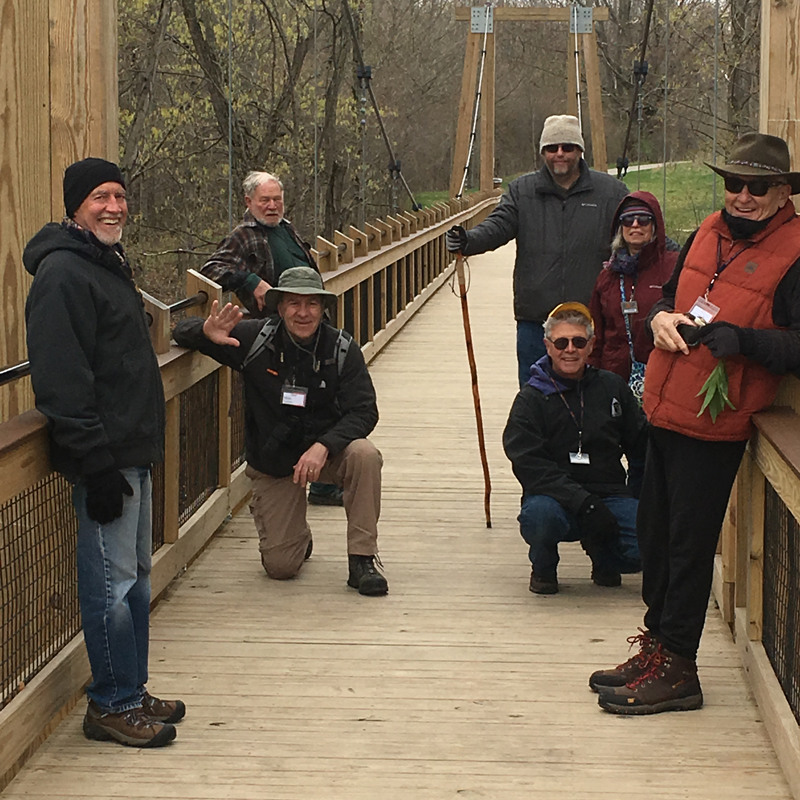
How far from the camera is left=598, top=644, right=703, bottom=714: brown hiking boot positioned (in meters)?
3.53

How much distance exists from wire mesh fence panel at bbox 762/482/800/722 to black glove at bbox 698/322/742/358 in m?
0.44

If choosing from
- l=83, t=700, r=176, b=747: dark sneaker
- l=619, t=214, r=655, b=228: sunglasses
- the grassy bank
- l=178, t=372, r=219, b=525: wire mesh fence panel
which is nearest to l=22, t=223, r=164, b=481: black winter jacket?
l=83, t=700, r=176, b=747: dark sneaker

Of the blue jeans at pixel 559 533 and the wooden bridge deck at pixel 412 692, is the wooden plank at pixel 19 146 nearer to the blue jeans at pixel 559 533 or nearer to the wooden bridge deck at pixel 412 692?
the wooden bridge deck at pixel 412 692

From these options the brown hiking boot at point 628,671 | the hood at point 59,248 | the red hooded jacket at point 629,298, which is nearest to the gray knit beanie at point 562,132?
the red hooded jacket at point 629,298

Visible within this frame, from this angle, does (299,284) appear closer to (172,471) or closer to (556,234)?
(172,471)

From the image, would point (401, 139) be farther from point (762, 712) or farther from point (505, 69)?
point (762, 712)

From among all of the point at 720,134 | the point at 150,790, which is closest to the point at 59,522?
the point at 150,790

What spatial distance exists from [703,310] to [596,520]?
1.29 m

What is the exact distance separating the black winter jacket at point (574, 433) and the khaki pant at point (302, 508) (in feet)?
1.52

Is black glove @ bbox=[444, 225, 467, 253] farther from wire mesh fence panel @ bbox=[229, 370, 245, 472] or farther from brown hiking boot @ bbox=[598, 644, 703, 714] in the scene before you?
brown hiking boot @ bbox=[598, 644, 703, 714]

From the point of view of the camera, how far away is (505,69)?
4747 cm

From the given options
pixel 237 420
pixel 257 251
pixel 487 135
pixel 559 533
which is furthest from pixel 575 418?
pixel 487 135

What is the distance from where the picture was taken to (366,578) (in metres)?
4.59

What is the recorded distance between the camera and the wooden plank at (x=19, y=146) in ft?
12.6
